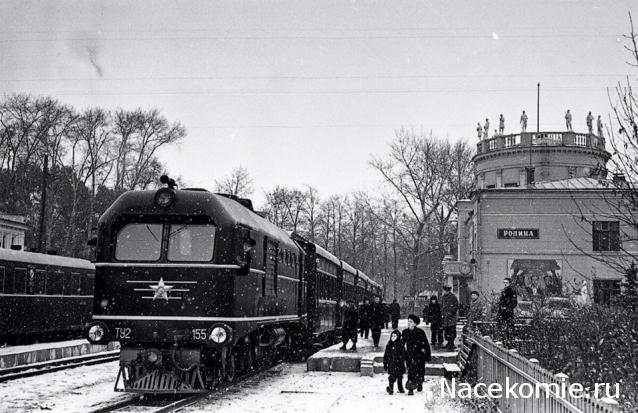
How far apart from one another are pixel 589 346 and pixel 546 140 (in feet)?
140

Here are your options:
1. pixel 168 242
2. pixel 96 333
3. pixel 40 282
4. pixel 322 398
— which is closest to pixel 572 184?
pixel 40 282

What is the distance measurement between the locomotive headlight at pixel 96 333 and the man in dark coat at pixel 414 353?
5233 mm

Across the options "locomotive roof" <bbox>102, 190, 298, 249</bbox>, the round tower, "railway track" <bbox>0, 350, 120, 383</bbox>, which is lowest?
"railway track" <bbox>0, 350, 120, 383</bbox>

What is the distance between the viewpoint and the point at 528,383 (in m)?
7.38

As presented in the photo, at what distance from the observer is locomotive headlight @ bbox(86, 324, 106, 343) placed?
12.0 m

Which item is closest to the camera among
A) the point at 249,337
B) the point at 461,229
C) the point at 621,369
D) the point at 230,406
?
the point at 621,369

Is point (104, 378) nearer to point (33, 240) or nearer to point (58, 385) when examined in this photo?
point (58, 385)

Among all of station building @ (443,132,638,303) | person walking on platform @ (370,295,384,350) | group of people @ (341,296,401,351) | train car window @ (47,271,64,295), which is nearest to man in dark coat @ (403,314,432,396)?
group of people @ (341,296,401,351)

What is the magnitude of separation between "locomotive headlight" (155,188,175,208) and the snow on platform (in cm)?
322

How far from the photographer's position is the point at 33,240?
53500 millimetres

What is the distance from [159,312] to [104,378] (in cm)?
446

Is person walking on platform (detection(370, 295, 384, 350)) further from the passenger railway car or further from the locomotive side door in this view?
the passenger railway car

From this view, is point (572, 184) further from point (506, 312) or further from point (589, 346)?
point (589, 346)

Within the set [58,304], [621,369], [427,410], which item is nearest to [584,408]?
[621,369]
